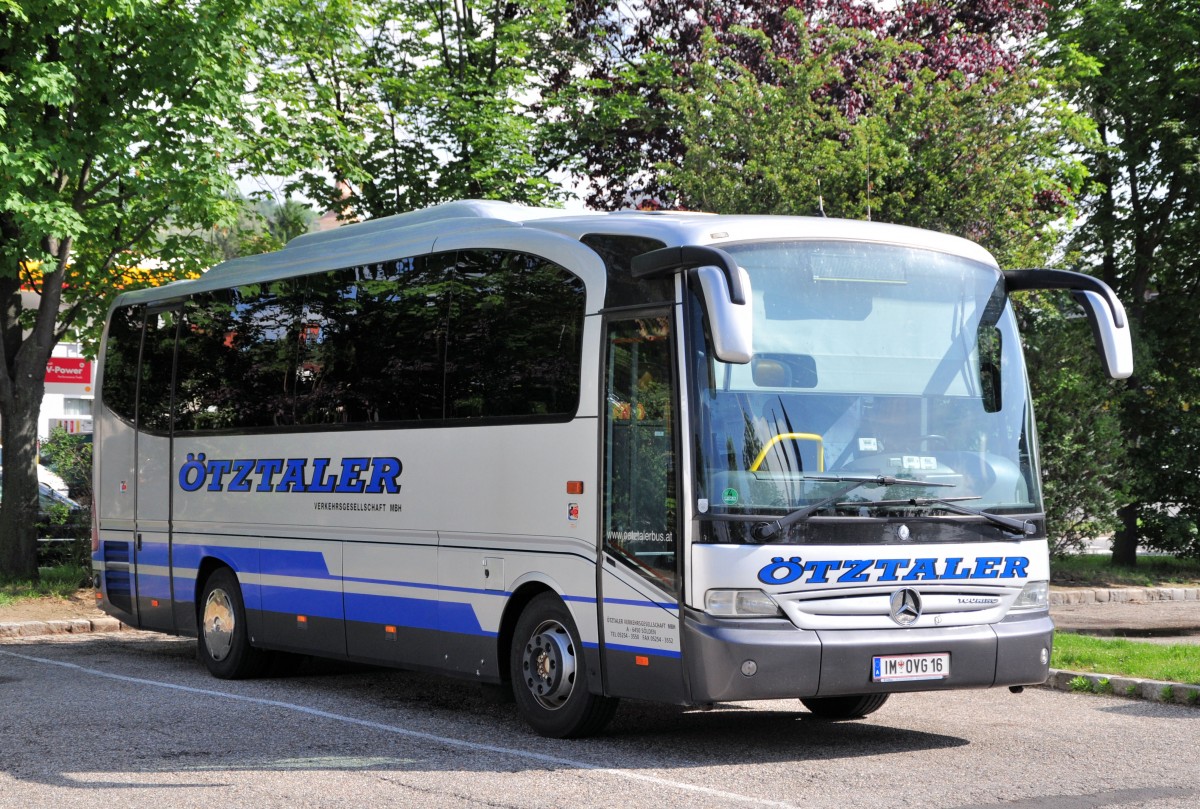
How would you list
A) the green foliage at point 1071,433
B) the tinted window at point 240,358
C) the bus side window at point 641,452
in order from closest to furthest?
1. the bus side window at point 641,452
2. the tinted window at point 240,358
3. the green foliage at point 1071,433

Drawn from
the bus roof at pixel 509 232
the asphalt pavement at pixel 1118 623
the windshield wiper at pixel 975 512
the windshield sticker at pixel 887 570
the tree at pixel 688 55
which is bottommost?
the asphalt pavement at pixel 1118 623

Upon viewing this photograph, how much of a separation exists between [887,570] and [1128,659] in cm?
544

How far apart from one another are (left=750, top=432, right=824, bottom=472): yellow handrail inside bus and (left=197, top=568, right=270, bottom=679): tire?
6125 mm

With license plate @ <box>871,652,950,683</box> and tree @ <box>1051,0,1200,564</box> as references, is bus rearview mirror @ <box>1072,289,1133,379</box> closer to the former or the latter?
license plate @ <box>871,652,950,683</box>

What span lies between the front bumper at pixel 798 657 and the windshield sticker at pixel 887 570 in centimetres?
28

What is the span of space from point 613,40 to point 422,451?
17277 millimetres

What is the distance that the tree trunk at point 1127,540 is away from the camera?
26547 mm

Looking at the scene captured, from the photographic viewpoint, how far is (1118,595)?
2206 cm

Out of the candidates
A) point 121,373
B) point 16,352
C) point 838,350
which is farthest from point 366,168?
point 838,350

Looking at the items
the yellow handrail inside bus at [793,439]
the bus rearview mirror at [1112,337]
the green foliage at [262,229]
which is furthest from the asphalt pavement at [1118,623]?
the green foliage at [262,229]

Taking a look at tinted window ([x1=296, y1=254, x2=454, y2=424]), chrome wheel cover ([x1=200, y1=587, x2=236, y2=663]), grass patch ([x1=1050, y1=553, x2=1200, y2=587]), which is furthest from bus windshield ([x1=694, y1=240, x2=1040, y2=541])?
grass patch ([x1=1050, y1=553, x2=1200, y2=587])

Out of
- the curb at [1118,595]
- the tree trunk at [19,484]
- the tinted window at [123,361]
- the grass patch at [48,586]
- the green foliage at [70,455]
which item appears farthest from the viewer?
the green foliage at [70,455]

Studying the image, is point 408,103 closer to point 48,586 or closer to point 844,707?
point 48,586

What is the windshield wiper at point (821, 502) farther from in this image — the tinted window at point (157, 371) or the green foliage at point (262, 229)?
the green foliage at point (262, 229)
